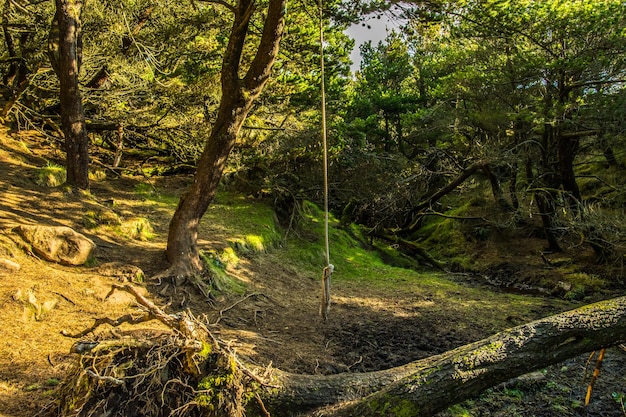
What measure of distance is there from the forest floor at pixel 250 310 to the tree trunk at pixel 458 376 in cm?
55

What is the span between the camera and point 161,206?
9180 mm

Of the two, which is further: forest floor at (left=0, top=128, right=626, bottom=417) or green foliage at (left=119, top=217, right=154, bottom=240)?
green foliage at (left=119, top=217, right=154, bottom=240)

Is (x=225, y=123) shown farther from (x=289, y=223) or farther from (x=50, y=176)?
(x=289, y=223)

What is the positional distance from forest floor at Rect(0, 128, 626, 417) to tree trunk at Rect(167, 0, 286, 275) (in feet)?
1.39

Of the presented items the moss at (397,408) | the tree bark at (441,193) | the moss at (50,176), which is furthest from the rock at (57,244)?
A: the tree bark at (441,193)

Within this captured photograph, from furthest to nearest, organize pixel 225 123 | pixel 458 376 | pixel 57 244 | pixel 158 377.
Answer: pixel 225 123 < pixel 57 244 < pixel 458 376 < pixel 158 377

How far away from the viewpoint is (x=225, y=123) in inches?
224

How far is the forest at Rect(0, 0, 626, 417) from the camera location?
9.53ft

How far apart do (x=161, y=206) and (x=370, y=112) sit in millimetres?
12829

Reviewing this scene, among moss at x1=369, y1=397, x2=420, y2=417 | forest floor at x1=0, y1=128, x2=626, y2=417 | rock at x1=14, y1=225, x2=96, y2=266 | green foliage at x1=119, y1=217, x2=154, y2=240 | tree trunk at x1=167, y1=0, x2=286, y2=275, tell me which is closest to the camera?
moss at x1=369, y1=397, x2=420, y2=417

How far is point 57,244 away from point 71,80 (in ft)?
10.0

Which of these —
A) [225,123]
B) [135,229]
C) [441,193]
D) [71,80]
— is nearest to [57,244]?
[135,229]

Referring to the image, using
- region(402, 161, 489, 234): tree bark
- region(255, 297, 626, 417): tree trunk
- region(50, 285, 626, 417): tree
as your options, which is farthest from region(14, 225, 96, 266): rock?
region(402, 161, 489, 234): tree bark

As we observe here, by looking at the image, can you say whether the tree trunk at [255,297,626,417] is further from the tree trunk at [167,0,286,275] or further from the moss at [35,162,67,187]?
the moss at [35,162,67,187]
